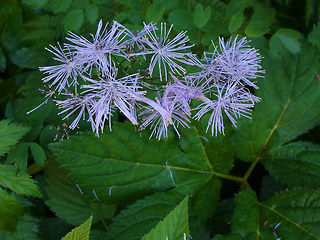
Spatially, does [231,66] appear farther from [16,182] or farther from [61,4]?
[16,182]

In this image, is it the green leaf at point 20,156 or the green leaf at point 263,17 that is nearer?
the green leaf at point 20,156

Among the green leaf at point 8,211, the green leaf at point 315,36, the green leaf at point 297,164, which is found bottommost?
the green leaf at point 8,211

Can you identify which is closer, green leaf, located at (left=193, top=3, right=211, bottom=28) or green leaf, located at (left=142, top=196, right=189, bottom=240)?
green leaf, located at (left=142, top=196, right=189, bottom=240)

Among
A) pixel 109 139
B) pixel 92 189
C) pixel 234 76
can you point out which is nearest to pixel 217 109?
pixel 234 76

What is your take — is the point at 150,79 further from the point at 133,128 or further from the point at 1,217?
the point at 1,217

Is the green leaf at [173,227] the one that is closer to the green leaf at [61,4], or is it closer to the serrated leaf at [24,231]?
the serrated leaf at [24,231]

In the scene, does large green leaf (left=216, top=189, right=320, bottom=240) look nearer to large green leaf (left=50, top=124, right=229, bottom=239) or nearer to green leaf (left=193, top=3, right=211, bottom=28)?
large green leaf (left=50, top=124, right=229, bottom=239)

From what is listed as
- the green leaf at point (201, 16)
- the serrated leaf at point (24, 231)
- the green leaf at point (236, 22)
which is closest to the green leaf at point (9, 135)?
the serrated leaf at point (24, 231)

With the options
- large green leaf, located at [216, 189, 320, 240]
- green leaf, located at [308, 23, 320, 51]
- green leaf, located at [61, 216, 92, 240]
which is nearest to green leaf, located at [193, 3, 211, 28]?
green leaf, located at [308, 23, 320, 51]
